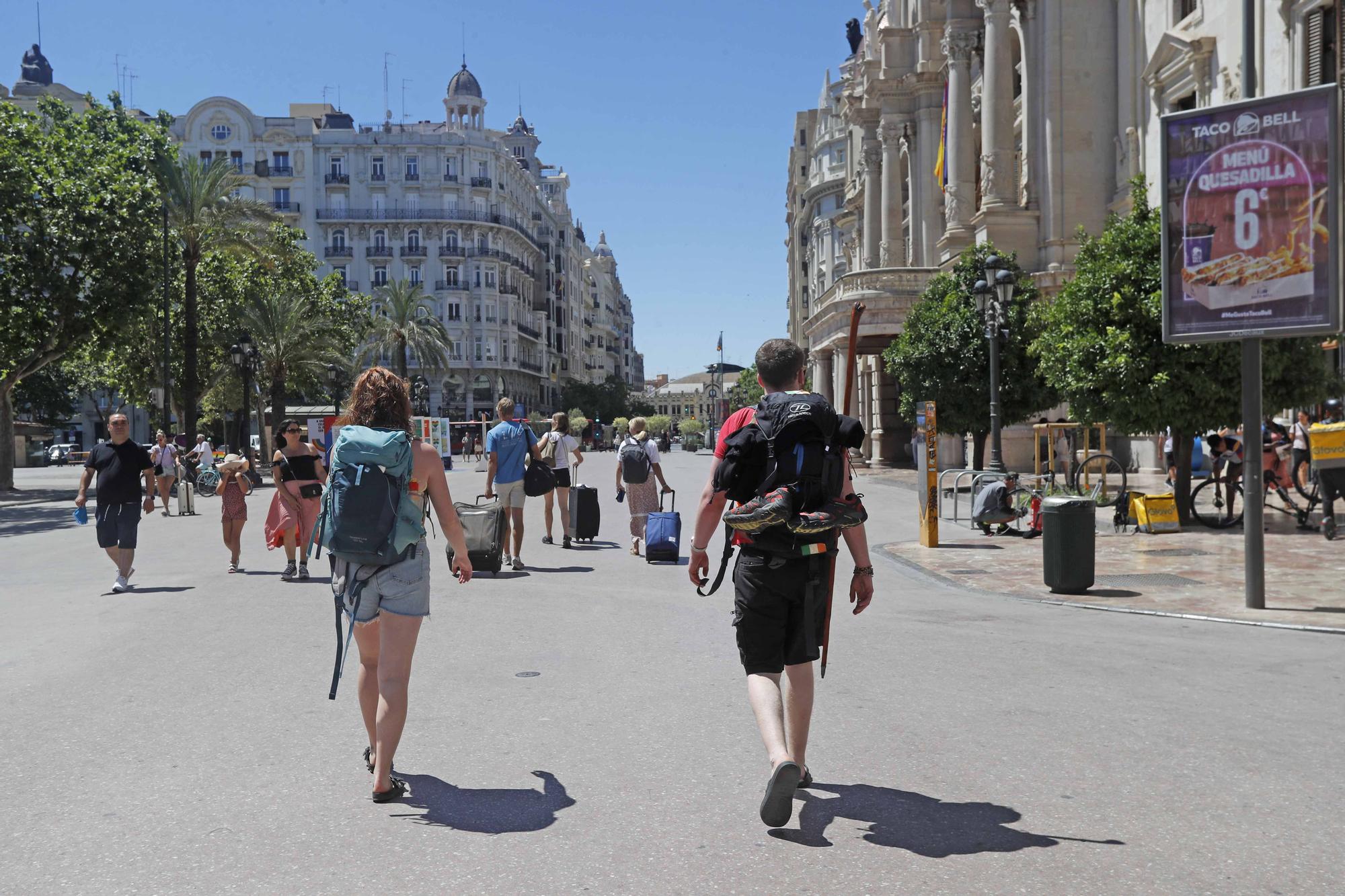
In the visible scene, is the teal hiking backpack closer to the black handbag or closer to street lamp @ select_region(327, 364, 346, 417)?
the black handbag

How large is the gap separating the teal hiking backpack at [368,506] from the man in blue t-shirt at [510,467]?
27.8ft

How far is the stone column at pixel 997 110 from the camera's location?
1521 inches

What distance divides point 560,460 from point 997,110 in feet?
92.1

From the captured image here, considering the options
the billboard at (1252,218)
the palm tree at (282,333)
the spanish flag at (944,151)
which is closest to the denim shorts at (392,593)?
the billboard at (1252,218)

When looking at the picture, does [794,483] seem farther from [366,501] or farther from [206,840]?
[206,840]

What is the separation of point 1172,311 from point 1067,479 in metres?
12.0

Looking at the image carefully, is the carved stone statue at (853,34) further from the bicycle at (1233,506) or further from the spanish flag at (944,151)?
the bicycle at (1233,506)

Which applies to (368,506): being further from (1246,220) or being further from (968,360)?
(968,360)

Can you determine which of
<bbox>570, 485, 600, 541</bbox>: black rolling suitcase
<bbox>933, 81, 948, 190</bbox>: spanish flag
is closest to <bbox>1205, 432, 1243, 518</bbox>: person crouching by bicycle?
<bbox>570, 485, 600, 541</bbox>: black rolling suitcase

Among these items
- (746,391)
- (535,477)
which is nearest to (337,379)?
(535,477)

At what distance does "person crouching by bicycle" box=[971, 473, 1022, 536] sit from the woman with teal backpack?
13761mm

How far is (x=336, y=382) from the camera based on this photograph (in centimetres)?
5334

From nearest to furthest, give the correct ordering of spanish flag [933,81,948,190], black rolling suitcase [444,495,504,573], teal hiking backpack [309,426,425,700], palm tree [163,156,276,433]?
teal hiking backpack [309,426,425,700] → black rolling suitcase [444,495,504,573] → palm tree [163,156,276,433] → spanish flag [933,81,948,190]

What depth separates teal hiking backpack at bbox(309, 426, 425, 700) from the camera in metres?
4.79
